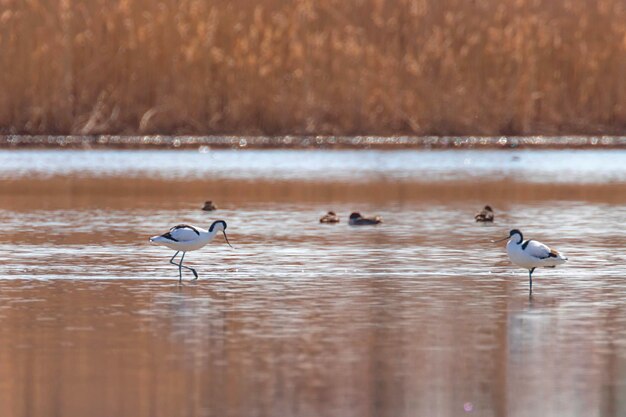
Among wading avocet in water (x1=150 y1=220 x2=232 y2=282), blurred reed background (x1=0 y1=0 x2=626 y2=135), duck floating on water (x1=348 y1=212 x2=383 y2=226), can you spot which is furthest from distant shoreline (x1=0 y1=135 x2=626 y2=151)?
wading avocet in water (x1=150 y1=220 x2=232 y2=282)

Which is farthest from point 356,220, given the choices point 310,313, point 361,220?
point 310,313

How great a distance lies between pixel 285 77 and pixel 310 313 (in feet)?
69.6

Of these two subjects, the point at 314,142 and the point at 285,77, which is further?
the point at 314,142

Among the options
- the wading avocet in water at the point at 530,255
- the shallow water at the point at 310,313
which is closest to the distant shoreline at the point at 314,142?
the shallow water at the point at 310,313

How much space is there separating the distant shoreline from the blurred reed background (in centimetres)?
96

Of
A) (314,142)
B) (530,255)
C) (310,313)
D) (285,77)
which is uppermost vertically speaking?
(285,77)

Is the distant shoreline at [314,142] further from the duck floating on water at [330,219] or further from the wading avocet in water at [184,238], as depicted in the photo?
the wading avocet in water at [184,238]

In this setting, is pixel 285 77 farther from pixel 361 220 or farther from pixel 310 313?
pixel 310 313

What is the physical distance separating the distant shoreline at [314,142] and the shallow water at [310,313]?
10014 millimetres

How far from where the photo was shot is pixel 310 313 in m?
11.4

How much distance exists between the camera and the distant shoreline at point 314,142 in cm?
3375

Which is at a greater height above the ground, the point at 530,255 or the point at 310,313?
the point at 530,255

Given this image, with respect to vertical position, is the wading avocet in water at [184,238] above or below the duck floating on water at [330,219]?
above

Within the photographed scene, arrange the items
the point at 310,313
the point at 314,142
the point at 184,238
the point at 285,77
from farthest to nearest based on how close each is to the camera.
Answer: the point at 314,142 → the point at 285,77 → the point at 184,238 → the point at 310,313
